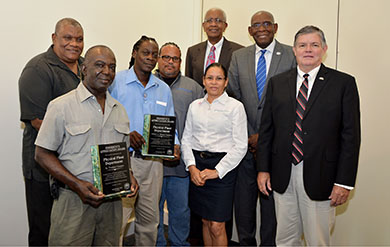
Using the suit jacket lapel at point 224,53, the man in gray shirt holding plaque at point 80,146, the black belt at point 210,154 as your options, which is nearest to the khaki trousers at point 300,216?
the black belt at point 210,154

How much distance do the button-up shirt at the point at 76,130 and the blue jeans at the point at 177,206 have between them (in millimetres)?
1209

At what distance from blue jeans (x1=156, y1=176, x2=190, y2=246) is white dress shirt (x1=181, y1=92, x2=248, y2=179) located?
31 cm

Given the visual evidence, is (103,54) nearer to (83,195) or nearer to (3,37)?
(83,195)

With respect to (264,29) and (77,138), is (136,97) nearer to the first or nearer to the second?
(77,138)

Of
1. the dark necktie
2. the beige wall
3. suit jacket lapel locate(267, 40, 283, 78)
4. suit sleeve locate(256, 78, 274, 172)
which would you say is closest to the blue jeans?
suit sleeve locate(256, 78, 274, 172)

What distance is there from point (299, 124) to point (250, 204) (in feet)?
3.49

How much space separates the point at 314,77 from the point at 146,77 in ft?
4.37

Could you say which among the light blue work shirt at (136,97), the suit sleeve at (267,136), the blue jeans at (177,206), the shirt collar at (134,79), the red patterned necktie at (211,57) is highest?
the red patterned necktie at (211,57)

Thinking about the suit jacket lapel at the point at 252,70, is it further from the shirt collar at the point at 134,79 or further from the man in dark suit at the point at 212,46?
the shirt collar at the point at 134,79

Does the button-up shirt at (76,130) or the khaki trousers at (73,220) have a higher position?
the button-up shirt at (76,130)

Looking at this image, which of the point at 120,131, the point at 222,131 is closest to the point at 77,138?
the point at 120,131

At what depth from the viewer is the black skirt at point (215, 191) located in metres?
2.81

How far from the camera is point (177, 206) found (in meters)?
3.10

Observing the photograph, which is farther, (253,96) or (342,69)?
(342,69)
